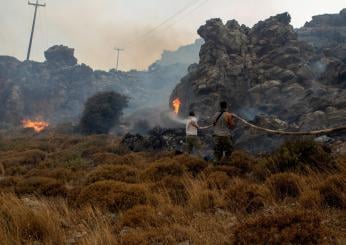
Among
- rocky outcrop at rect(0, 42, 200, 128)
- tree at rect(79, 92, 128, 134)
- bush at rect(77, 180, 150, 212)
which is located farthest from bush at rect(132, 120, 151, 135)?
bush at rect(77, 180, 150, 212)

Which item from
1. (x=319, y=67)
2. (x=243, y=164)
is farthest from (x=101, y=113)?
(x=243, y=164)

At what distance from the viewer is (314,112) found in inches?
1226

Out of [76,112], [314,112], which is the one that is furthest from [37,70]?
[314,112]

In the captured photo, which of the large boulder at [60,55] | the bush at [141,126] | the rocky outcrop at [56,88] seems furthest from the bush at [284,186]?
the large boulder at [60,55]

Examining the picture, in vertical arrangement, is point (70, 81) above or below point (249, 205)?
above

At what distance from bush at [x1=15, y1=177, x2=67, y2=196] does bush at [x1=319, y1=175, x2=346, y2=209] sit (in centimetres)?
675

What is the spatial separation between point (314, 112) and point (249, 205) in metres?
26.0

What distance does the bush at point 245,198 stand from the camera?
7148 millimetres

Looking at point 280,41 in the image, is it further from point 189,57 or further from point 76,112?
point 189,57

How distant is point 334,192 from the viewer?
22.2 feet

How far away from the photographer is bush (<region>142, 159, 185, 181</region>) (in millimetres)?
11362

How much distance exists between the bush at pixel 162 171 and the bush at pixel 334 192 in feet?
17.0

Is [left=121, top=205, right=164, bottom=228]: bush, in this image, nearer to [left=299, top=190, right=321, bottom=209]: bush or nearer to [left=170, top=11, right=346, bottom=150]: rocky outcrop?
[left=299, top=190, right=321, bottom=209]: bush

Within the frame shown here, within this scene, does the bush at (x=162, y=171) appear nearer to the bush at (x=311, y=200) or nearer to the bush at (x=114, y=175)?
the bush at (x=114, y=175)
